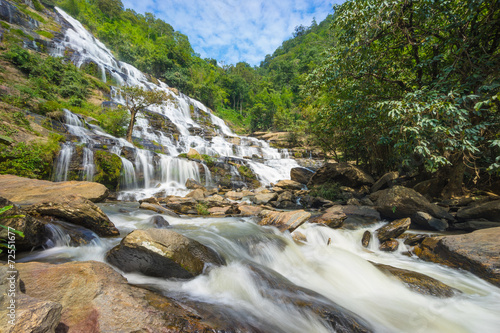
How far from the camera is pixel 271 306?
278 cm

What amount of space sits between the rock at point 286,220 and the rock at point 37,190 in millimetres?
5059

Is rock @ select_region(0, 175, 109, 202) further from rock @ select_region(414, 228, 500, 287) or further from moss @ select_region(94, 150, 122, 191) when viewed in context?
rock @ select_region(414, 228, 500, 287)

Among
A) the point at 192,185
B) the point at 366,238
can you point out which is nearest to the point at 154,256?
the point at 366,238

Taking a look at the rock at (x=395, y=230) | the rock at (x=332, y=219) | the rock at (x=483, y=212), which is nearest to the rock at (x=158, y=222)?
the rock at (x=332, y=219)

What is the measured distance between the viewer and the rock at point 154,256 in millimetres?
2797

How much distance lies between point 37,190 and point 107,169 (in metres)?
4.74

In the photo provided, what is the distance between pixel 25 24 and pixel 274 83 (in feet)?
148

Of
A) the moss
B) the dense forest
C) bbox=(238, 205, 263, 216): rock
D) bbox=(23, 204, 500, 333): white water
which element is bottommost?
bbox=(23, 204, 500, 333): white water

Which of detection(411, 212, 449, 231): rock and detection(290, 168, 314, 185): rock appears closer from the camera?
detection(411, 212, 449, 231): rock

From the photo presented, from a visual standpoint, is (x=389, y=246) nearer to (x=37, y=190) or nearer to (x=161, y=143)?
(x=37, y=190)

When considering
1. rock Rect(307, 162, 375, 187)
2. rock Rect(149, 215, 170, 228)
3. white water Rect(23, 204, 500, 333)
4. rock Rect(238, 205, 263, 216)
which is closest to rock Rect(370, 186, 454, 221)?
white water Rect(23, 204, 500, 333)

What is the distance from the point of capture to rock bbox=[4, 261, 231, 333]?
1604 mm

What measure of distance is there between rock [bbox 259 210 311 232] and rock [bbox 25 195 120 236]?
12.8 ft

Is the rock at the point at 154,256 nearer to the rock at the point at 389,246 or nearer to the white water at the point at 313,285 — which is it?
the white water at the point at 313,285
